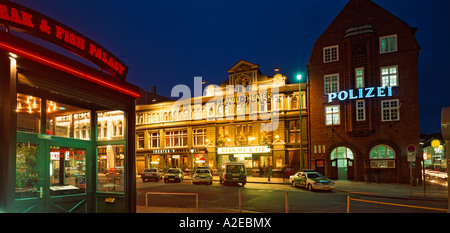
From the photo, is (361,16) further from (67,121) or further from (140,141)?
(140,141)

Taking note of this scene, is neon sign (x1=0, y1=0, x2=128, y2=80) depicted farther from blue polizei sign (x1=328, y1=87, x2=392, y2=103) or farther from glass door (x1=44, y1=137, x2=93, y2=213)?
blue polizei sign (x1=328, y1=87, x2=392, y2=103)

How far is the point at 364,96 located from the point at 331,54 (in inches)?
245

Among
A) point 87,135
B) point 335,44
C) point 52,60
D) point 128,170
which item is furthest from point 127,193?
point 335,44

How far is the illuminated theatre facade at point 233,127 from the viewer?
128ft

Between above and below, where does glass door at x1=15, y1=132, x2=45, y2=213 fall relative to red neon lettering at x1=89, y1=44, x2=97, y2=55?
below

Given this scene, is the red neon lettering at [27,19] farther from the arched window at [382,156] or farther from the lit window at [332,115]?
the arched window at [382,156]

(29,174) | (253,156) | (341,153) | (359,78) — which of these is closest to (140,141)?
(253,156)

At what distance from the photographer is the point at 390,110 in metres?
32.5

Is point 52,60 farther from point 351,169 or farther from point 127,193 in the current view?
point 351,169

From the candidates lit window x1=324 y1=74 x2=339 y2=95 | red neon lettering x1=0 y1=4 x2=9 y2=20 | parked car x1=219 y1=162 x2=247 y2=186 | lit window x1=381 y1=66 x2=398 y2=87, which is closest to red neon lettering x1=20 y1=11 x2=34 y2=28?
red neon lettering x1=0 y1=4 x2=9 y2=20

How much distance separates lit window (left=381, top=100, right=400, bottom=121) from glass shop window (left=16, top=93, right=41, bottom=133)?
1260 inches

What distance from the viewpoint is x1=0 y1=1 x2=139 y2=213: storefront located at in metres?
6.47

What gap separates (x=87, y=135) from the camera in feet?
34.9

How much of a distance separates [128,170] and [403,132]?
2999cm
